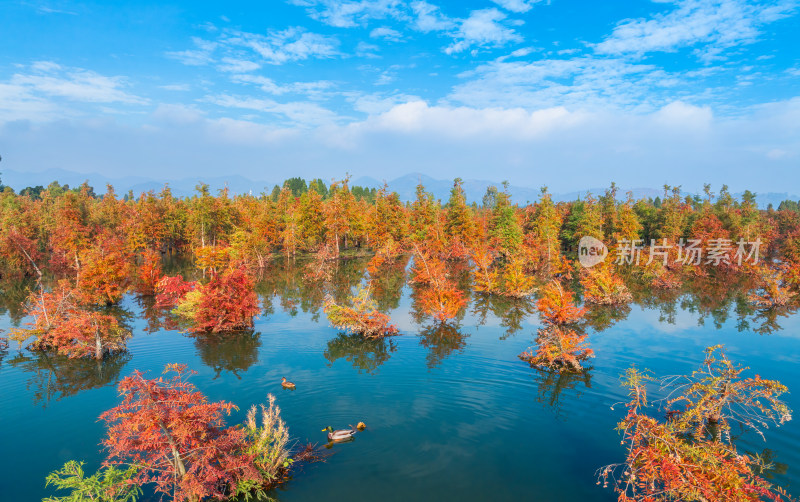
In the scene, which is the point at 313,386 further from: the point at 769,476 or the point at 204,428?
the point at 769,476

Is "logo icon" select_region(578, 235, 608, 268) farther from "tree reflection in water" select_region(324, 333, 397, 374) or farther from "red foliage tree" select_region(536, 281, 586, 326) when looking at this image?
"tree reflection in water" select_region(324, 333, 397, 374)

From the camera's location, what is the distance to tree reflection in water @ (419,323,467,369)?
833 inches

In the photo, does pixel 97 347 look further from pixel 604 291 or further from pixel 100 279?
pixel 604 291

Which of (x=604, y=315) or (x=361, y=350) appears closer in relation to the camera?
(x=361, y=350)

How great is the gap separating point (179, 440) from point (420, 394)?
9620mm

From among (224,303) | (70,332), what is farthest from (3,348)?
(224,303)

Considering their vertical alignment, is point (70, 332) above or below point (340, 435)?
above

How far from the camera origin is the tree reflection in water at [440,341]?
69.4ft

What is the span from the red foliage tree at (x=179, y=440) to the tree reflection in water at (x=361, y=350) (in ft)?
31.4

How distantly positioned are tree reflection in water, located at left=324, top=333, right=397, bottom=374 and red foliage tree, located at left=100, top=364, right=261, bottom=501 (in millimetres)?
9561

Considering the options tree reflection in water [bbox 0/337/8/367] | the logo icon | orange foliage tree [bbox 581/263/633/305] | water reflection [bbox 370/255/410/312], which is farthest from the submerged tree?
the logo icon

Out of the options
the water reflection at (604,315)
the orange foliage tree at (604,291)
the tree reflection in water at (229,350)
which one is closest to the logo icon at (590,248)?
the orange foliage tree at (604,291)

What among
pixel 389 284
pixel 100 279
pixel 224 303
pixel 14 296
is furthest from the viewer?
pixel 389 284

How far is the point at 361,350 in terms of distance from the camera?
22.7 m
